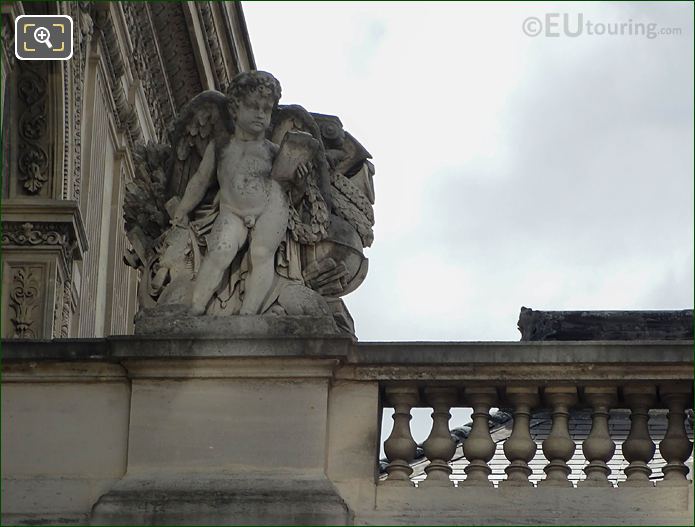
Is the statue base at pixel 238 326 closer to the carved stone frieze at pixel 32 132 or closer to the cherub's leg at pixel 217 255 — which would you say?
the cherub's leg at pixel 217 255

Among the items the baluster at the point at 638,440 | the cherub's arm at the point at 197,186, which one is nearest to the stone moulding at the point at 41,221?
the cherub's arm at the point at 197,186

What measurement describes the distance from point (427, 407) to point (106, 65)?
358 inches

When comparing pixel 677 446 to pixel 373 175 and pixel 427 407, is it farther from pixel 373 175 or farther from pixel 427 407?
pixel 373 175

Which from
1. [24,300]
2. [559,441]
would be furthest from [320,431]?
[24,300]

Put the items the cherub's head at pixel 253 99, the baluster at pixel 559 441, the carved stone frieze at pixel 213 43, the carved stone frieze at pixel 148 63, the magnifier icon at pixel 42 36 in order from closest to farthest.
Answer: the baluster at pixel 559 441 < the cherub's head at pixel 253 99 < the magnifier icon at pixel 42 36 < the carved stone frieze at pixel 148 63 < the carved stone frieze at pixel 213 43

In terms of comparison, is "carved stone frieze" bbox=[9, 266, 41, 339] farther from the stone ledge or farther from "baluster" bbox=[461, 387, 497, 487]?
"baluster" bbox=[461, 387, 497, 487]

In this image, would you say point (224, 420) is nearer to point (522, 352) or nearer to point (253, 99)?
point (522, 352)

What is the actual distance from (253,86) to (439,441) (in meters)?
2.77

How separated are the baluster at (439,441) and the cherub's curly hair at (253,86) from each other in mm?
2369

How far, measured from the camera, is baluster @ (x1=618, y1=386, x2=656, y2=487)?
16484mm

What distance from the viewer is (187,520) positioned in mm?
16391

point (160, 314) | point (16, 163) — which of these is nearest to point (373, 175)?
point (160, 314)

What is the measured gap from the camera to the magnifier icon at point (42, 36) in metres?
21.9

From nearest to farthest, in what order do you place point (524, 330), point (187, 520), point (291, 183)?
point (187, 520), point (291, 183), point (524, 330)
